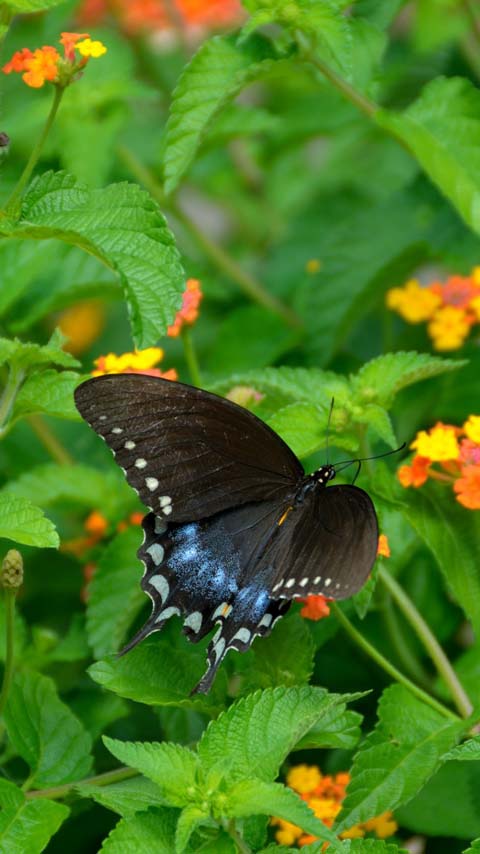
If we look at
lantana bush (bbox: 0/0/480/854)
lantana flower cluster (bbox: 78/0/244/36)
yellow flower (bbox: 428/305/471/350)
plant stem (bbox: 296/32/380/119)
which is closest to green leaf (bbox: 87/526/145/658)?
lantana bush (bbox: 0/0/480/854)

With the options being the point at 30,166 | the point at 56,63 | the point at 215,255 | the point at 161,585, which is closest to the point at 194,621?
the point at 161,585

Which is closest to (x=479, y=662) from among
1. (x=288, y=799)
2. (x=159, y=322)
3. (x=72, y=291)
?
(x=288, y=799)

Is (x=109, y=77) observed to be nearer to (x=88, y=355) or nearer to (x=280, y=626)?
(x=88, y=355)

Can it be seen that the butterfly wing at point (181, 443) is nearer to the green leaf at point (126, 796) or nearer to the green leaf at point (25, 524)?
the green leaf at point (25, 524)

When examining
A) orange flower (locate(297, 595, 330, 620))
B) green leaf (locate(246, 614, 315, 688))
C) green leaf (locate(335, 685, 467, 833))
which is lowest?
green leaf (locate(335, 685, 467, 833))

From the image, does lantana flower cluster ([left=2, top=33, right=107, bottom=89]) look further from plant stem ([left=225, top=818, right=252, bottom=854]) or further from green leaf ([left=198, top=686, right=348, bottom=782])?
plant stem ([left=225, top=818, right=252, bottom=854])

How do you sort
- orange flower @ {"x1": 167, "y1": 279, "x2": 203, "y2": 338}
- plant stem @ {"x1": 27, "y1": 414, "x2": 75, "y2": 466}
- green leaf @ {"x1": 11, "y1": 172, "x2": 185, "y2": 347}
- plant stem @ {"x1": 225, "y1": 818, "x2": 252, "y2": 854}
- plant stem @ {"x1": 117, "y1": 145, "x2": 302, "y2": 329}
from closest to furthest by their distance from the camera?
plant stem @ {"x1": 225, "y1": 818, "x2": 252, "y2": 854} → green leaf @ {"x1": 11, "y1": 172, "x2": 185, "y2": 347} → orange flower @ {"x1": 167, "y1": 279, "x2": 203, "y2": 338} → plant stem @ {"x1": 27, "y1": 414, "x2": 75, "y2": 466} → plant stem @ {"x1": 117, "y1": 145, "x2": 302, "y2": 329}

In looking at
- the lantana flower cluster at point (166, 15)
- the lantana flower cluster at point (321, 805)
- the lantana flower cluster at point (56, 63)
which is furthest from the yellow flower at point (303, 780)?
the lantana flower cluster at point (166, 15)
